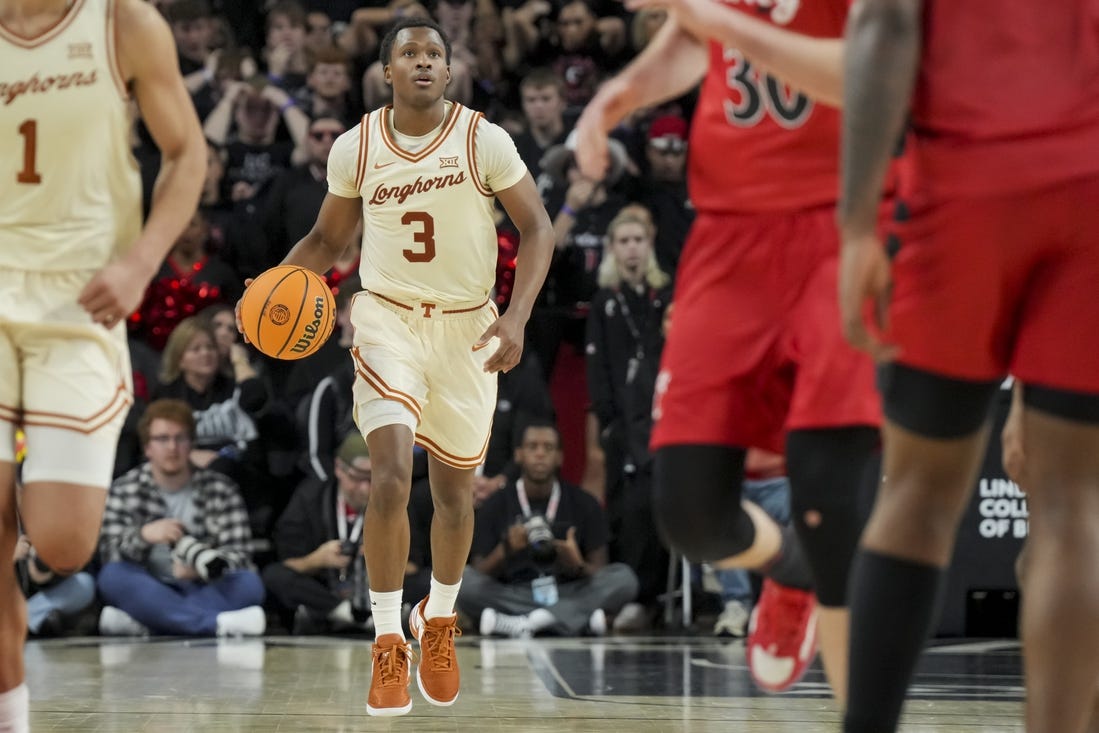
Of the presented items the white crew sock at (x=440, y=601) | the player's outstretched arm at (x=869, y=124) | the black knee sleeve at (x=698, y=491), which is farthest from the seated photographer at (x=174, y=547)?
the player's outstretched arm at (x=869, y=124)

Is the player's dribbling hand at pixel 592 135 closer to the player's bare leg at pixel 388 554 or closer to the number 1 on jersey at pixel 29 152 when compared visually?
the number 1 on jersey at pixel 29 152

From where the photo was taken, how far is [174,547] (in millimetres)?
9273

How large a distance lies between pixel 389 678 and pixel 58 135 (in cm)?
272

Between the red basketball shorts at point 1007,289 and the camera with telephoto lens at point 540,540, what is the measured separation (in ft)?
20.9

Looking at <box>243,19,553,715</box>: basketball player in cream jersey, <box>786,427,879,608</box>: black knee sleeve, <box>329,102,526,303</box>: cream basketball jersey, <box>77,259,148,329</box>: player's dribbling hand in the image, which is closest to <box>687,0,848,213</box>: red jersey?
<box>786,427,879,608</box>: black knee sleeve

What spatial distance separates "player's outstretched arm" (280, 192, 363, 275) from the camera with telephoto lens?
3.42m

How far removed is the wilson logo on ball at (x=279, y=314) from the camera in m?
5.94

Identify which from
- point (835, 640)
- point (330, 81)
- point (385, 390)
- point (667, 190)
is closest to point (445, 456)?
point (385, 390)

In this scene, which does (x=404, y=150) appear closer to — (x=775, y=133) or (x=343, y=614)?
(x=775, y=133)

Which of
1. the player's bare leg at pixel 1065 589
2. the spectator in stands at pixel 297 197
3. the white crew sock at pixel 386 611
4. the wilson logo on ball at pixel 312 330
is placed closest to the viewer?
the player's bare leg at pixel 1065 589

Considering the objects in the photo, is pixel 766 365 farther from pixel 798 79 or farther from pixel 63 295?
pixel 63 295

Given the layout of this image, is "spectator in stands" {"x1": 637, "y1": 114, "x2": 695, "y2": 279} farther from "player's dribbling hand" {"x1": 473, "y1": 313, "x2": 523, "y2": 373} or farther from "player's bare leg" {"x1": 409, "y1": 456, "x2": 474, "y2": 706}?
"player's dribbling hand" {"x1": 473, "y1": 313, "x2": 523, "y2": 373}

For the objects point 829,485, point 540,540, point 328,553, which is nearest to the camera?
point 829,485

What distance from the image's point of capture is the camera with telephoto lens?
9.22 m
